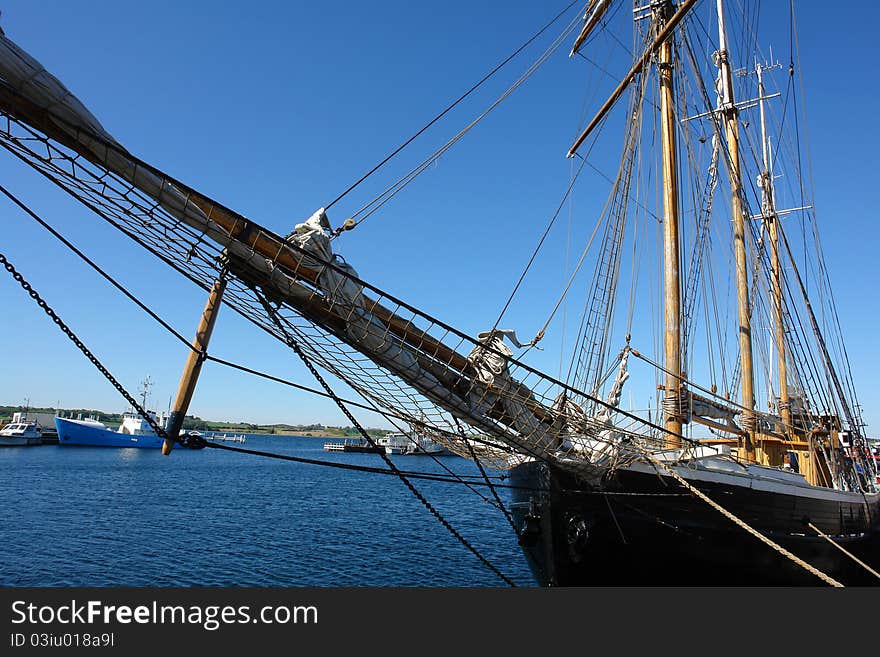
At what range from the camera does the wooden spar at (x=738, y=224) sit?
731 inches

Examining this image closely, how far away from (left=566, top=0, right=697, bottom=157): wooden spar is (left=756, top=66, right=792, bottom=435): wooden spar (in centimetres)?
719

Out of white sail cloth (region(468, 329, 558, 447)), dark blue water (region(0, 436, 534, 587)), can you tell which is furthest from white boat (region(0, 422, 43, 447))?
white sail cloth (region(468, 329, 558, 447))

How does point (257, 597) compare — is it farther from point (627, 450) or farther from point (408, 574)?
point (408, 574)

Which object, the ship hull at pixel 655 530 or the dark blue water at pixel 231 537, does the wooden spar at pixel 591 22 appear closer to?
the ship hull at pixel 655 530

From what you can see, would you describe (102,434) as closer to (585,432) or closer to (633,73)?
(633,73)

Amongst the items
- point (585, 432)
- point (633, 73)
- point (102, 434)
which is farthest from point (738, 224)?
point (102, 434)

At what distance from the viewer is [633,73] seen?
16734mm

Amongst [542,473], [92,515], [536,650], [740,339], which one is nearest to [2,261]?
[536,650]

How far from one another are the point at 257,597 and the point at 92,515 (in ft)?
91.4

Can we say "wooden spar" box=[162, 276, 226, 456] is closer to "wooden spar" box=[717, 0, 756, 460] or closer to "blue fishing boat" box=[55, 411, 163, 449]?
"wooden spar" box=[717, 0, 756, 460]

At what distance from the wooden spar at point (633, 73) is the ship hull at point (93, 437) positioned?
86.7m

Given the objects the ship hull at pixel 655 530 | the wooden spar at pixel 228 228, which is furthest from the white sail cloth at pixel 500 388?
the ship hull at pixel 655 530

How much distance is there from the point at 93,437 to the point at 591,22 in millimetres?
97050

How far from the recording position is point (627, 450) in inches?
402
